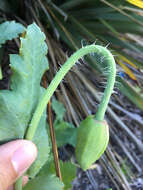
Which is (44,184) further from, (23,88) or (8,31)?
(8,31)

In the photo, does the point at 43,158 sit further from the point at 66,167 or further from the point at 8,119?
the point at 66,167

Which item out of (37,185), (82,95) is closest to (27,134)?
(37,185)

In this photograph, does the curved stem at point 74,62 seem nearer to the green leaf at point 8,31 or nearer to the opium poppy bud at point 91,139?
the opium poppy bud at point 91,139

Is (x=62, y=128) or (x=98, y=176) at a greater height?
(x=62, y=128)

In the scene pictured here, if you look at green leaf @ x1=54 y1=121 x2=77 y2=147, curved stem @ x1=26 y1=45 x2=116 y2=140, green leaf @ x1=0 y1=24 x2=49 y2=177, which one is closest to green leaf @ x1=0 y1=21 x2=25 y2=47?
green leaf @ x1=0 y1=24 x2=49 y2=177

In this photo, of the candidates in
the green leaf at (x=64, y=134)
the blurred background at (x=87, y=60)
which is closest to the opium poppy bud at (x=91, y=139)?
the green leaf at (x=64, y=134)

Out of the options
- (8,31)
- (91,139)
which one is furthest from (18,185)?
(8,31)
